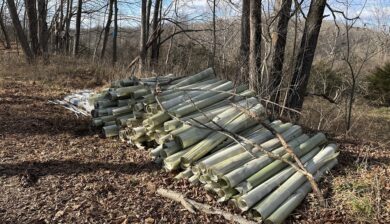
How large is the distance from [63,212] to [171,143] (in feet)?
3.89

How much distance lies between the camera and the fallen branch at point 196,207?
9.84 ft

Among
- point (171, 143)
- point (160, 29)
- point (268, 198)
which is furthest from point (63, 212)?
point (160, 29)

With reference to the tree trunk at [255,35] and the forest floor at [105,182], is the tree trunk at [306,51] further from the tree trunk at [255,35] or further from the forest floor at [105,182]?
the forest floor at [105,182]

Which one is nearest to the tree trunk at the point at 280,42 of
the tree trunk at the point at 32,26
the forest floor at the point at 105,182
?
the forest floor at the point at 105,182

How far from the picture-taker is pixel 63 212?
307cm

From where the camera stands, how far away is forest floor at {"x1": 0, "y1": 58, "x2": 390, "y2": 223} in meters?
3.05

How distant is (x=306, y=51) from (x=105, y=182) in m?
5.24

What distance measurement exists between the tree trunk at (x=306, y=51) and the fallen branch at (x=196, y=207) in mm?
4631

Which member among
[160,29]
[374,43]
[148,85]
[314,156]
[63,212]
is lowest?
[63,212]

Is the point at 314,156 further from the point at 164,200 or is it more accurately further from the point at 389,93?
the point at 389,93

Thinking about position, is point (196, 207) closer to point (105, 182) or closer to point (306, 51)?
point (105, 182)

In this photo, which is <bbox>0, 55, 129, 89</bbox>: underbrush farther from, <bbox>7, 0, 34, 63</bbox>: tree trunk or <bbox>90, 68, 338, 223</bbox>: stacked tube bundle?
<bbox>90, 68, 338, 223</bbox>: stacked tube bundle

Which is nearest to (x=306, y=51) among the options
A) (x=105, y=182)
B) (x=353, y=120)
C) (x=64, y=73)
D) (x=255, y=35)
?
(x=255, y=35)

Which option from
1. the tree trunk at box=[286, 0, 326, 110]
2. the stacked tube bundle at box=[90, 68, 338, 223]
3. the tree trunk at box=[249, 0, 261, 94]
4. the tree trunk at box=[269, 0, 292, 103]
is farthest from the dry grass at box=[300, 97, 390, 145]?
the stacked tube bundle at box=[90, 68, 338, 223]
